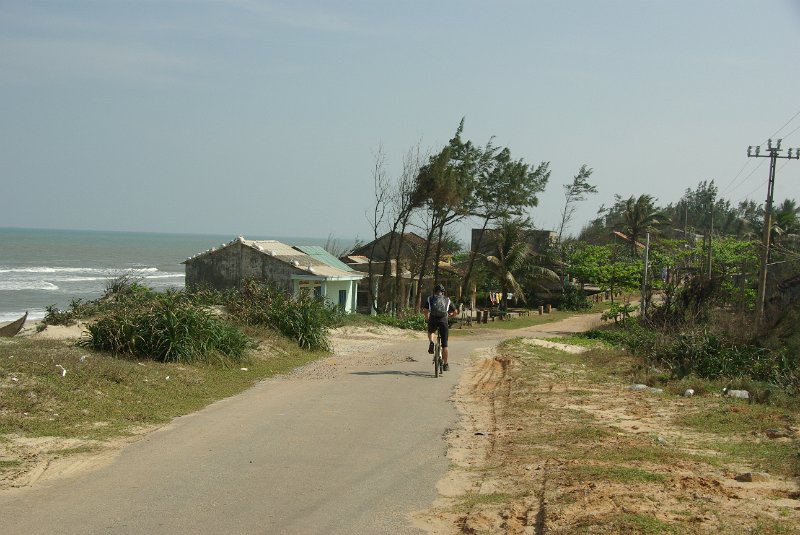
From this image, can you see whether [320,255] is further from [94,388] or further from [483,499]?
[483,499]

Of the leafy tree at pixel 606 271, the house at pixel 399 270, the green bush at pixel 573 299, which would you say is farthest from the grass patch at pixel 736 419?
the green bush at pixel 573 299

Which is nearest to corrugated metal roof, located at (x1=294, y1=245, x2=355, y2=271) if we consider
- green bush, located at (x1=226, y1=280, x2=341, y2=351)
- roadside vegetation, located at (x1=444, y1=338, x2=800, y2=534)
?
green bush, located at (x1=226, y1=280, x2=341, y2=351)

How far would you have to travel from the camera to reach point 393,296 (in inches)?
1820

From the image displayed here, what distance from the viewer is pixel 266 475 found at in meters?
7.91

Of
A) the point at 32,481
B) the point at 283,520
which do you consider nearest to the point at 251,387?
the point at 32,481

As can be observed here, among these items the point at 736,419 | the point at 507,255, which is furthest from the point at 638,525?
the point at 507,255

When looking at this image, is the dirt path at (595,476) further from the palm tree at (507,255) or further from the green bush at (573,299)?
the green bush at (573,299)

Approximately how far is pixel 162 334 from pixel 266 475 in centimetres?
861

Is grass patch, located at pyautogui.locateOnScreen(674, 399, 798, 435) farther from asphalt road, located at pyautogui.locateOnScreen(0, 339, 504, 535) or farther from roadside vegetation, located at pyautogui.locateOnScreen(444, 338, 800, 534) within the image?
asphalt road, located at pyautogui.locateOnScreen(0, 339, 504, 535)

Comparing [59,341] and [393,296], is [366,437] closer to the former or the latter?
[59,341]

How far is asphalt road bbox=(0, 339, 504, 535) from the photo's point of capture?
641 cm

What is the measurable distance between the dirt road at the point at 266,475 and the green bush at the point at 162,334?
3256 millimetres

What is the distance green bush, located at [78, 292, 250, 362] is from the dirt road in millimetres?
3256

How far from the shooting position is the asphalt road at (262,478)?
6414mm
